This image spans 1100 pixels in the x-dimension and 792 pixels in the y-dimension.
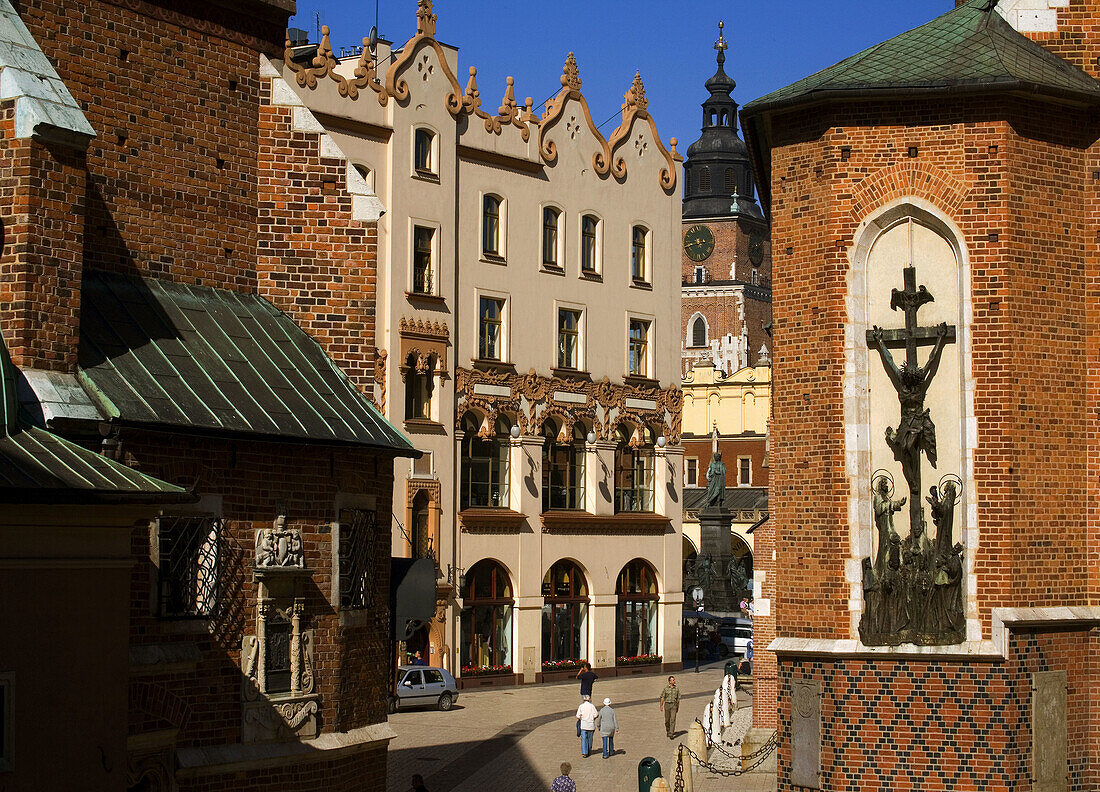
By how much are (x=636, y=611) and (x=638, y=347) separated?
7943 millimetres

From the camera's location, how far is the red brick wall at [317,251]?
1938 centimetres

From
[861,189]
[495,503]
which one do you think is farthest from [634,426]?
[861,189]

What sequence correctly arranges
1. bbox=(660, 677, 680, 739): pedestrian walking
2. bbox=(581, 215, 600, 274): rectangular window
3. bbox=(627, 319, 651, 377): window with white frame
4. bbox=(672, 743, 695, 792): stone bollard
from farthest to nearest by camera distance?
1. bbox=(627, 319, 651, 377): window with white frame
2. bbox=(581, 215, 600, 274): rectangular window
3. bbox=(660, 677, 680, 739): pedestrian walking
4. bbox=(672, 743, 695, 792): stone bollard

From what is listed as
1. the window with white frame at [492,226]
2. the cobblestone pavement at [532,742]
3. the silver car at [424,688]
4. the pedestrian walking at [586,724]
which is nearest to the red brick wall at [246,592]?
the cobblestone pavement at [532,742]

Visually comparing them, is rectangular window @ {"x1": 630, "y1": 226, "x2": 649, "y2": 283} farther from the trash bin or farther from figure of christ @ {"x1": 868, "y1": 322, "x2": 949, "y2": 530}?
figure of christ @ {"x1": 868, "y1": 322, "x2": 949, "y2": 530}

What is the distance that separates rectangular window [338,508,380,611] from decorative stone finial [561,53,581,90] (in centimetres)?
3258

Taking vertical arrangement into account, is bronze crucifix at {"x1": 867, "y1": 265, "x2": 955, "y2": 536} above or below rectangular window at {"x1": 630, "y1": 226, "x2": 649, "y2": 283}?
below

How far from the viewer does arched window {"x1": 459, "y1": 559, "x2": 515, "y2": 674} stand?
44.2 metres

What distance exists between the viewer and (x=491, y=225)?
46.2 meters

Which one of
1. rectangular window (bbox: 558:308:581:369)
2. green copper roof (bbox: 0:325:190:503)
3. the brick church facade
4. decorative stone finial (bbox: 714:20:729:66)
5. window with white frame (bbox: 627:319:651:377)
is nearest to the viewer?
green copper roof (bbox: 0:325:190:503)

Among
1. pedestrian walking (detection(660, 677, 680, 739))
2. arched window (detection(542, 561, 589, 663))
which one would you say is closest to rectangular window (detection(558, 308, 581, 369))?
arched window (detection(542, 561, 589, 663))

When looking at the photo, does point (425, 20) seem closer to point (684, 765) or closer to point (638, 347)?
point (638, 347)

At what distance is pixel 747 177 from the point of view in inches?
5320

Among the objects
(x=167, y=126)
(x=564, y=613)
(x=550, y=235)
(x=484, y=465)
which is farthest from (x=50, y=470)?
(x=550, y=235)
